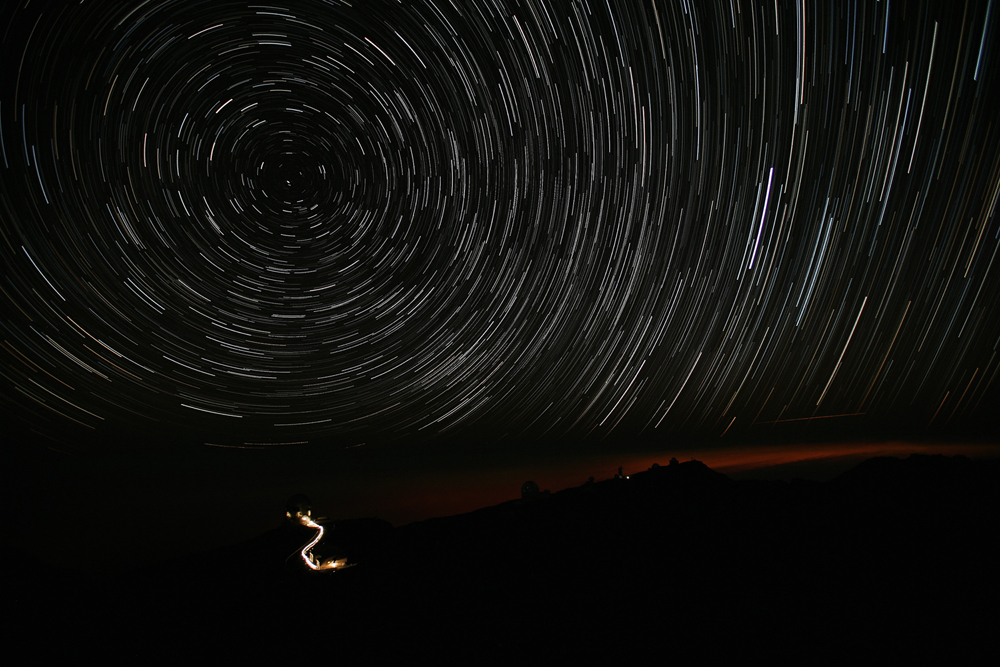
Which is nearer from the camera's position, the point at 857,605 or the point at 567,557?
the point at 857,605

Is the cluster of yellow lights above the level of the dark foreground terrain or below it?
above

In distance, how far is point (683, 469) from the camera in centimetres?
3053

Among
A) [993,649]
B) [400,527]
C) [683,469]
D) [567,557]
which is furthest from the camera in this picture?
[683,469]

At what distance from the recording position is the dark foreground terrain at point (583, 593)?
7812 mm

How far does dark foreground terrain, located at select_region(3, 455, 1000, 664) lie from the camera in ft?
25.6

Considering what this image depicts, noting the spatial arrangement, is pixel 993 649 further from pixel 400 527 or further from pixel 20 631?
pixel 400 527

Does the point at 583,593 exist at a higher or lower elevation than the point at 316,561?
lower

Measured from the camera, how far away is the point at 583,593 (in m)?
10.9

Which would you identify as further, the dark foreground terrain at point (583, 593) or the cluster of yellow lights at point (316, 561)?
the cluster of yellow lights at point (316, 561)

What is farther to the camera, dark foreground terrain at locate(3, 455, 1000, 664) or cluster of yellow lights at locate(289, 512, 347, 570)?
cluster of yellow lights at locate(289, 512, 347, 570)

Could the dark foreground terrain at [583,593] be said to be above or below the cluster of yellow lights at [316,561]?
below

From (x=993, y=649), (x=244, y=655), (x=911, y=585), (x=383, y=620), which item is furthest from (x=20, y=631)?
(x=911, y=585)

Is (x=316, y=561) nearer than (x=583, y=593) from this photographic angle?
Yes

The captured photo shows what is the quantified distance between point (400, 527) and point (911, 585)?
21.4 m
